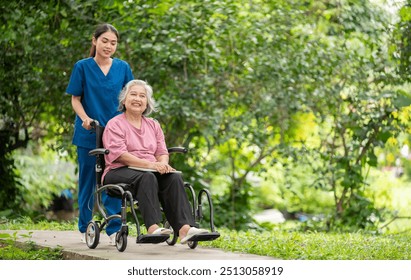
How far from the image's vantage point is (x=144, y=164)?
5.13 m

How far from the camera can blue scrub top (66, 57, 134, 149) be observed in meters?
5.61

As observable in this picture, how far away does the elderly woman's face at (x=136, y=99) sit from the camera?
5.29 m

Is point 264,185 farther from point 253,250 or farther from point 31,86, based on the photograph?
point 253,250

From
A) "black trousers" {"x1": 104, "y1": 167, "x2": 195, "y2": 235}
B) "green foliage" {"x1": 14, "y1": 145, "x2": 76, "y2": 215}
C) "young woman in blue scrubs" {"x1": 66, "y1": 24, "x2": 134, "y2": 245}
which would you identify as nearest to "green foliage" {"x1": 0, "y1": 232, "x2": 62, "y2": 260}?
"young woman in blue scrubs" {"x1": 66, "y1": 24, "x2": 134, "y2": 245}

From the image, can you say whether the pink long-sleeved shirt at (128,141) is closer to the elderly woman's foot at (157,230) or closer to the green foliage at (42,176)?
the elderly woman's foot at (157,230)

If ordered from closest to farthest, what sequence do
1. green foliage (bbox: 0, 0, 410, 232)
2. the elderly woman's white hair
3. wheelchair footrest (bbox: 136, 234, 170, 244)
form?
wheelchair footrest (bbox: 136, 234, 170, 244)
the elderly woman's white hair
green foliage (bbox: 0, 0, 410, 232)

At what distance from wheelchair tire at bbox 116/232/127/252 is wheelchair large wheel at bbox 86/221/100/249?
181 millimetres

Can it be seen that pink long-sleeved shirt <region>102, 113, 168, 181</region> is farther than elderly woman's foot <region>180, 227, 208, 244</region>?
Yes

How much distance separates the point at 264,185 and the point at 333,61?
453 inches

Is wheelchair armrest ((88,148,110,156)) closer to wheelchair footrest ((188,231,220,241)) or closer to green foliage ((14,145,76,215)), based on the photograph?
wheelchair footrest ((188,231,220,241))

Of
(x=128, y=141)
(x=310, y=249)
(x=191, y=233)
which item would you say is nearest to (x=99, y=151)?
(x=128, y=141)

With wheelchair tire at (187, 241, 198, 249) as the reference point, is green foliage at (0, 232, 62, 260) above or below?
below

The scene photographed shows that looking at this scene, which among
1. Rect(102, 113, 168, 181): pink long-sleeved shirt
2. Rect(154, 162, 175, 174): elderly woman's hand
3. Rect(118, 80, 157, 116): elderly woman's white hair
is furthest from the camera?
Rect(118, 80, 157, 116): elderly woman's white hair
